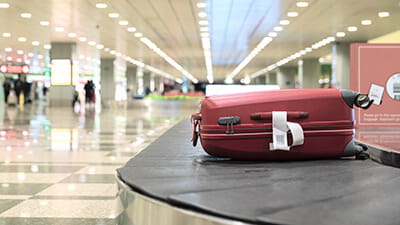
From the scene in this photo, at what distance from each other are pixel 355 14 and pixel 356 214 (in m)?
16.2

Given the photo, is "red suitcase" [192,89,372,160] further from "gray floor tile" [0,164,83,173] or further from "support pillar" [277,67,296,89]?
"support pillar" [277,67,296,89]

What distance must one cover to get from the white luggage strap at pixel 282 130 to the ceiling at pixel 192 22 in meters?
11.6

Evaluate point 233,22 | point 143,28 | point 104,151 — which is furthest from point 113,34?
point 104,151

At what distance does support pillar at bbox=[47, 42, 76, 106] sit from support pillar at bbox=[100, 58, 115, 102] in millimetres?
10627

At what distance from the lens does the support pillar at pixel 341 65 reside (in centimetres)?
2428

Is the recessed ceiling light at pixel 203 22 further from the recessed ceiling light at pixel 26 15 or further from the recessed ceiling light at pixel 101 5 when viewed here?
the recessed ceiling light at pixel 26 15

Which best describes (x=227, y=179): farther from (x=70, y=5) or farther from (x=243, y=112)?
(x=70, y=5)

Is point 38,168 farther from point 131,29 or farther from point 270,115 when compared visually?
point 131,29

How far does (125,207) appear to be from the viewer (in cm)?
199

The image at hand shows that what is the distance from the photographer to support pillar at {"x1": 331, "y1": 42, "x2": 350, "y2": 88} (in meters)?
24.3

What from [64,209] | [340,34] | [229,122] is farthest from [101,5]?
[229,122]

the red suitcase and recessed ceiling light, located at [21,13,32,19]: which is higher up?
recessed ceiling light, located at [21,13,32,19]

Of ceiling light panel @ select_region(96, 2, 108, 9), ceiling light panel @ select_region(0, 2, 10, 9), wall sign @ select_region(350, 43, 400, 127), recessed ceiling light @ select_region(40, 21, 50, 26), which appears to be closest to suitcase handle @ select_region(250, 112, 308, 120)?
wall sign @ select_region(350, 43, 400, 127)

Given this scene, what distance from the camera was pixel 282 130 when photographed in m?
2.40
